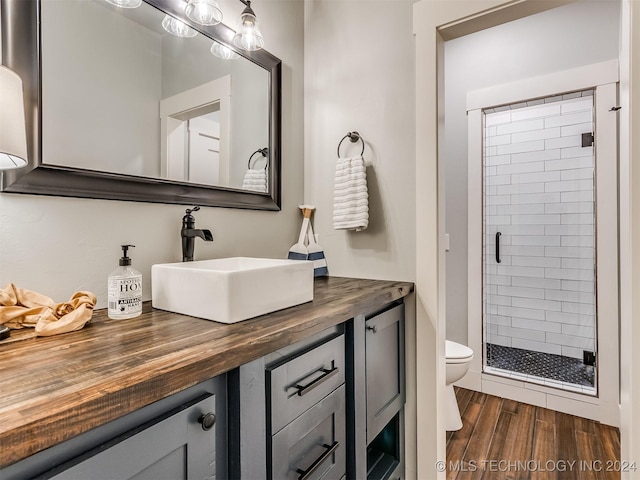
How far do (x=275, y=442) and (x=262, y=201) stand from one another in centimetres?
100

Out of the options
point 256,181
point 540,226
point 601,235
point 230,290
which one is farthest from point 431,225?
point 540,226

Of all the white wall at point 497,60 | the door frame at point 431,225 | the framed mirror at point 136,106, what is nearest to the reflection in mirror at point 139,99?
the framed mirror at point 136,106

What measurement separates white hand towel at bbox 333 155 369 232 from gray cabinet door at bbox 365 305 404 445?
42 centimetres

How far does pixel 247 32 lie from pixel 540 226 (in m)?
2.55

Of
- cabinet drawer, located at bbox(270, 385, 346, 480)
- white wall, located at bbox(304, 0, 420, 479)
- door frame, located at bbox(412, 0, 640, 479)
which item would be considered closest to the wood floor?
door frame, located at bbox(412, 0, 640, 479)

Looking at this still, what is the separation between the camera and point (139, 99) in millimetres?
1126

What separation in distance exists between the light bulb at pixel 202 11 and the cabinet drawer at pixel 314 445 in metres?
1.30

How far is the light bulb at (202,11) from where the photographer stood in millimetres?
1186

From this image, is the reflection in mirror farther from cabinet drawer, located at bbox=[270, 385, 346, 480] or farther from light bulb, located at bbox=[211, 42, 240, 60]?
cabinet drawer, located at bbox=[270, 385, 346, 480]

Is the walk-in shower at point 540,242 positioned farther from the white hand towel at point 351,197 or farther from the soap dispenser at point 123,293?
the soap dispenser at point 123,293

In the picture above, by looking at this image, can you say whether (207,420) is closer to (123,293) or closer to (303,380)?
(303,380)

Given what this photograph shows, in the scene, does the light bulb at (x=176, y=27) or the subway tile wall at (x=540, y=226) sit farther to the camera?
the subway tile wall at (x=540, y=226)

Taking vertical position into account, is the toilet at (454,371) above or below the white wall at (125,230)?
below

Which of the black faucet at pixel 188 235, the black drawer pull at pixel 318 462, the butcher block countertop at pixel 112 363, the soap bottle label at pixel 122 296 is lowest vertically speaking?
the black drawer pull at pixel 318 462
